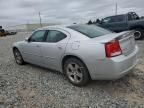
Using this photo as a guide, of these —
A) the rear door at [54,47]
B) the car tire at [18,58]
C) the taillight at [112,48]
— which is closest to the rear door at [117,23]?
the car tire at [18,58]

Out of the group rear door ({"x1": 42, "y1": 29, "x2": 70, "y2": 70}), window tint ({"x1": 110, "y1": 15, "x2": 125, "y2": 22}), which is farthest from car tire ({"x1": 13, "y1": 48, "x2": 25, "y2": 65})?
window tint ({"x1": 110, "y1": 15, "x2": 125, "y2": 22})

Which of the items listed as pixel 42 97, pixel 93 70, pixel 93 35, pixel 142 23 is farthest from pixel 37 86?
pixel 142 23

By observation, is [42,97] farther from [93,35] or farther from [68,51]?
[93,35]

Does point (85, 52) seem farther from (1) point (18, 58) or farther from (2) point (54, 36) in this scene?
(1) point (18, 58)

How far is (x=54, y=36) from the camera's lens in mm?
4746

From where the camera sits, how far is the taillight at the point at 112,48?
11.4 ft

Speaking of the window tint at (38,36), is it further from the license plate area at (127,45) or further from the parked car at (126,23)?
the parked car at (126,23)

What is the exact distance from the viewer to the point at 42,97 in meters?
3.83

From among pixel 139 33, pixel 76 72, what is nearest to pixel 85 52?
pixel 76 72

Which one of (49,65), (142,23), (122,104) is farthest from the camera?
(142,23)

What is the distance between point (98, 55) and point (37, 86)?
5.91 ft

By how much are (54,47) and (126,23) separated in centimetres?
816

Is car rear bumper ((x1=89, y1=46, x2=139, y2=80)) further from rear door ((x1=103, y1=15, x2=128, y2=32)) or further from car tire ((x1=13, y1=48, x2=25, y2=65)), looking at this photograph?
rear door ((x1=103, y1=15, x2=128, y2=32))

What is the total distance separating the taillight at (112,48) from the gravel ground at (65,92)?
0.88 m
